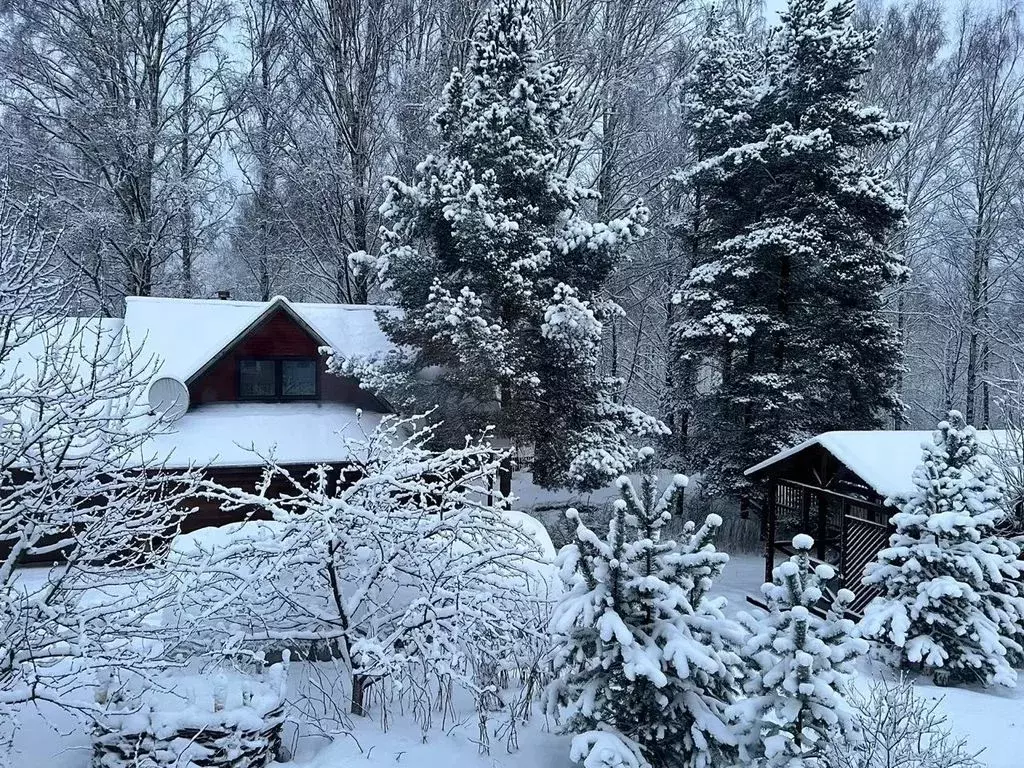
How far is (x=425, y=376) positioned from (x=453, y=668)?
8948mm

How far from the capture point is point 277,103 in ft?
72.3

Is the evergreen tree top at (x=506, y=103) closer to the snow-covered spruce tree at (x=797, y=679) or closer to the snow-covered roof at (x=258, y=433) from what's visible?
the snow-covered roof at (x=258, y=433)

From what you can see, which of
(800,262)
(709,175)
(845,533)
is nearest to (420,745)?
(845,533)

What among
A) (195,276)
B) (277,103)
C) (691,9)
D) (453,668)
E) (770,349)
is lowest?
(453,668)

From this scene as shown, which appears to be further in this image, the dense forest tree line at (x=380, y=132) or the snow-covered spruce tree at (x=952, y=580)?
the dense forest tree line at (x=380, y=132)

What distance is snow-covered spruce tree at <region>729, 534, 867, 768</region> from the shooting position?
4.73 metres

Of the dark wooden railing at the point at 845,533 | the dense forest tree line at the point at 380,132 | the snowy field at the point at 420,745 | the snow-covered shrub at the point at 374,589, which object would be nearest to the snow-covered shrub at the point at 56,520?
the snowy field at the point at 420,745

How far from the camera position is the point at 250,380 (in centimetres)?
1570

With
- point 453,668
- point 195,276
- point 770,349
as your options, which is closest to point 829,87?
point 770,349

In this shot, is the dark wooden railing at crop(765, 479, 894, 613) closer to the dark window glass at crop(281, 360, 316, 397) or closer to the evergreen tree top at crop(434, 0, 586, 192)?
the evergreen tree top at crop(434, 0, 586, 192)

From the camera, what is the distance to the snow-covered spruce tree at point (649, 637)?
5203mm

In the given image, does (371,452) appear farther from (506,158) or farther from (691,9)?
(691,9)

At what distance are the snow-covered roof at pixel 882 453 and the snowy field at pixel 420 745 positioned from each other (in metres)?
4.31

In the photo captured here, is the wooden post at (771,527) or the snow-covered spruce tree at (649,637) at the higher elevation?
the snow-covered spruce tree at (649,637)
